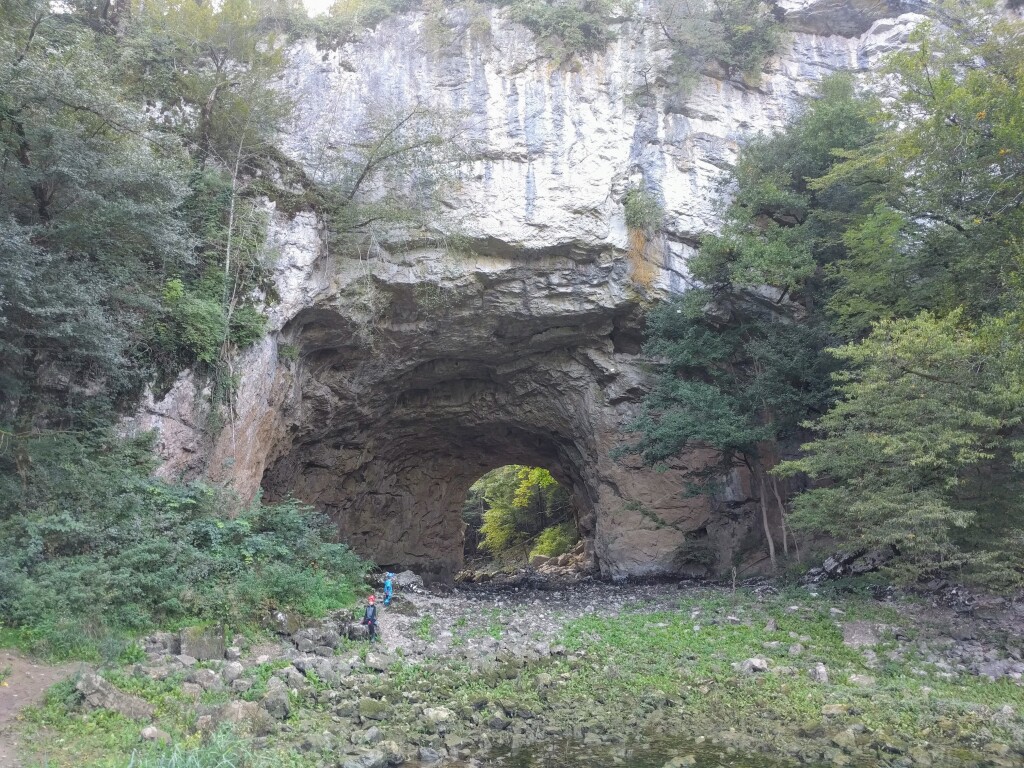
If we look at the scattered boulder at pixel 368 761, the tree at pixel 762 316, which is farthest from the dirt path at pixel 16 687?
the tree at pixel 762 316

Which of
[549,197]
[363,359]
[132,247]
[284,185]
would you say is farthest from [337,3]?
[132,247]

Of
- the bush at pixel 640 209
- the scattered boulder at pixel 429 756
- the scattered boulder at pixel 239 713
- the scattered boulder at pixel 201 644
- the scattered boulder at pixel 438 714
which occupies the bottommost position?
the scattered boulder at pixel 429 756

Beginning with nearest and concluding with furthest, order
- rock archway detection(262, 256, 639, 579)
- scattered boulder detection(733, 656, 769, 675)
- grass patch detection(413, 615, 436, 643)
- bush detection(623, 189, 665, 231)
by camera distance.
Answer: scattered boulder detection(733, 656, 769, 675)
grass patch detection(413, 615, 436, 643)
bush detection(623, 189, 665, 231)
rock archway detection(262, 256, 639, 579)

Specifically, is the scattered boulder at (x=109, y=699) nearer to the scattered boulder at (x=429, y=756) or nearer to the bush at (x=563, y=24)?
the scattered boulder at (x=429, y=756)

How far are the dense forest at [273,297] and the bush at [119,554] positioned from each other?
0.04 metres

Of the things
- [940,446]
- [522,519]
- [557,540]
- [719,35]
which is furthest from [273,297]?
[522,519]

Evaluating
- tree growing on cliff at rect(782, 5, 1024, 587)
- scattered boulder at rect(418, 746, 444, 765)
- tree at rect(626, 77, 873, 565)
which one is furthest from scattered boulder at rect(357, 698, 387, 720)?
tree at rect(626, 77, 873, 565)

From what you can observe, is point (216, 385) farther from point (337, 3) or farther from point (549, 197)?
point (337, 3)

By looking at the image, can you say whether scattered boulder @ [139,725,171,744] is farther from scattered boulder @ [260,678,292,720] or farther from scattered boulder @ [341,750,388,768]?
scattered boulder @ [341,750,388,768]

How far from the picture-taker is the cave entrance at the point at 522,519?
32594mm

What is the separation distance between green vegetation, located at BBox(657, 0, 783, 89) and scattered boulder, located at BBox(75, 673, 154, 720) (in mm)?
16661

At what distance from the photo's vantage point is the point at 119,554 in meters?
8.10

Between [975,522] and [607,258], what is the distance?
9.37 meters

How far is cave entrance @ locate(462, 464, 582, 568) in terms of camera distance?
32594 millimetres
